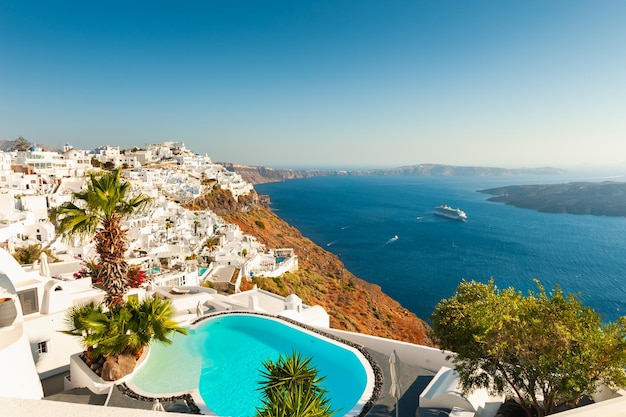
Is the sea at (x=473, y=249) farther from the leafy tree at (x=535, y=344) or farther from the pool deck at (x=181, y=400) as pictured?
the leafy tree at (x=535, y=344)

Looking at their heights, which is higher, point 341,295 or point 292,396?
point 292,396

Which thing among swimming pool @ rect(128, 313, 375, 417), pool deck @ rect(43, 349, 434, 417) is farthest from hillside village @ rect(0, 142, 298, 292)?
swimming pool @ rect(128, 313, 375, 417)

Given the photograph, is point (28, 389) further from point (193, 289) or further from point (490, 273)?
point (490, 273)

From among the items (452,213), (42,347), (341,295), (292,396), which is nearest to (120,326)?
(42,347)

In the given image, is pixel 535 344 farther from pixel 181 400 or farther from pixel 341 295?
pixel 341 295

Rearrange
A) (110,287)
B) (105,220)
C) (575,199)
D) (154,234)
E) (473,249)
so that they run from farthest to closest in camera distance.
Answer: (575,199) < (473,249) < (154,234) < (110,287) < (105,220)

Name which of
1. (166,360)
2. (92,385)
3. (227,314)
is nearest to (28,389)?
(92,385)
